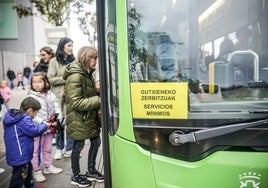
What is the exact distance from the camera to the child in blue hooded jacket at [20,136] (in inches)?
138

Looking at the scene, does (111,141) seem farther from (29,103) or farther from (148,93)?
(29,103)

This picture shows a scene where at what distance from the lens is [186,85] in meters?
1.90

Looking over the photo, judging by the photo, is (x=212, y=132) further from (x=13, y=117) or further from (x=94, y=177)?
(x=94, y=177)

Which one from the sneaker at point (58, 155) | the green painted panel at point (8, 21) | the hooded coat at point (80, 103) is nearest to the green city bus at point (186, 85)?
the hooded coat at point (80, 103)

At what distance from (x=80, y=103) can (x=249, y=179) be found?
2189mm

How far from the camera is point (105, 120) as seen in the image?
7.26ft

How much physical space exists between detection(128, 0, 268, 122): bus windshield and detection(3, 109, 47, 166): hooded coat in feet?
6.31

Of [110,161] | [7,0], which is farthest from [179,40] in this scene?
[7,0]

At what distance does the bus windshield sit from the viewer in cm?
191

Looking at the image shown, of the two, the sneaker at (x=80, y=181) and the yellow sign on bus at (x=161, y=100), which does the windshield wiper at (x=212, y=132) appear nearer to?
the yellow sign on bus at (x=161, y=100)

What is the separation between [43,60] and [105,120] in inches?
134

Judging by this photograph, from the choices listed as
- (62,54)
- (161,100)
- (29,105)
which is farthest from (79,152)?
(161,100)

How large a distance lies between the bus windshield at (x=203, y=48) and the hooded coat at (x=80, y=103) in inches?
69.4

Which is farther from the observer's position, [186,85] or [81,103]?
[81,103]
